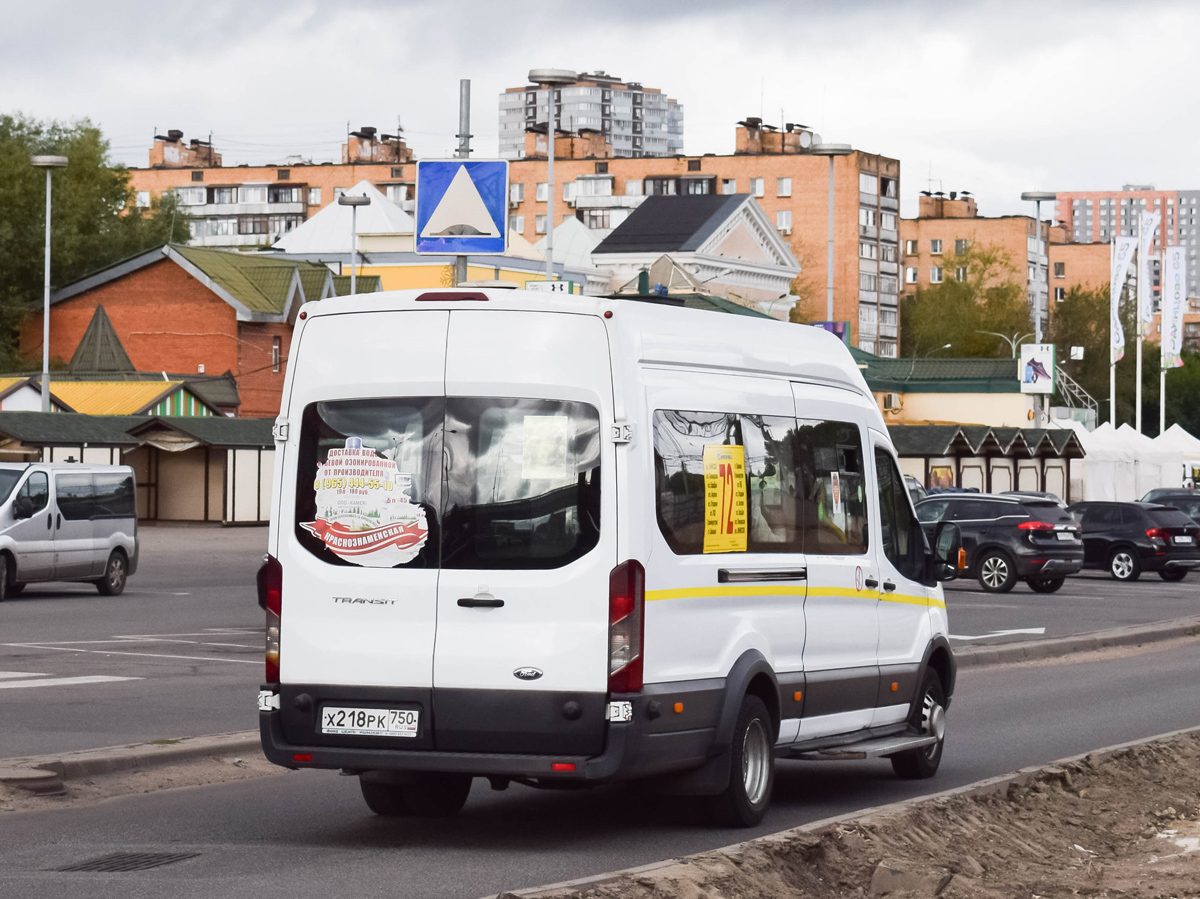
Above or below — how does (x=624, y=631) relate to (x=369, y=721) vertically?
above

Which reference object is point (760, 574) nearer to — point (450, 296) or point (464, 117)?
point (450, 296)

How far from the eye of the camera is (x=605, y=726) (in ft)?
28.2

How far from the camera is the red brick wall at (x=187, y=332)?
6969 centimetres

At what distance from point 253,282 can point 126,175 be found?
33636 millimetres

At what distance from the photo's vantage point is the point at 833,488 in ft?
34.7

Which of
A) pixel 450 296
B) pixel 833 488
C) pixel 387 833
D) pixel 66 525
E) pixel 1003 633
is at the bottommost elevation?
pixel 1003 633

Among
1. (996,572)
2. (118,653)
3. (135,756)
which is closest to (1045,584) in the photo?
(996,572)

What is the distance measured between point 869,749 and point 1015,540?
25.2 metres

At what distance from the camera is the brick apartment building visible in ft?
447

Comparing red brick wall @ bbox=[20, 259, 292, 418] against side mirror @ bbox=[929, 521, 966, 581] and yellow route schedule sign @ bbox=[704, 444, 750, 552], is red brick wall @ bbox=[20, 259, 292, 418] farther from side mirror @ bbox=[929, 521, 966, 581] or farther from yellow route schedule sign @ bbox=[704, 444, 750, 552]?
yellow route schedule sign @ bbox=[704, 444, 750, 552]

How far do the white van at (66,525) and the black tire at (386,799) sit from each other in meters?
18.9

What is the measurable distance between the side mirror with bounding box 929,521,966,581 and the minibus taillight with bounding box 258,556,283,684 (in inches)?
168

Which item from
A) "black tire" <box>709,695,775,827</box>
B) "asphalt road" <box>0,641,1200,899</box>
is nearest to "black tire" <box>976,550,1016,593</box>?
"asphalt road" <box>0,641,1200,899</box>

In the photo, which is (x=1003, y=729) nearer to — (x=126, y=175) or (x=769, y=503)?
(x=769, y=503)
